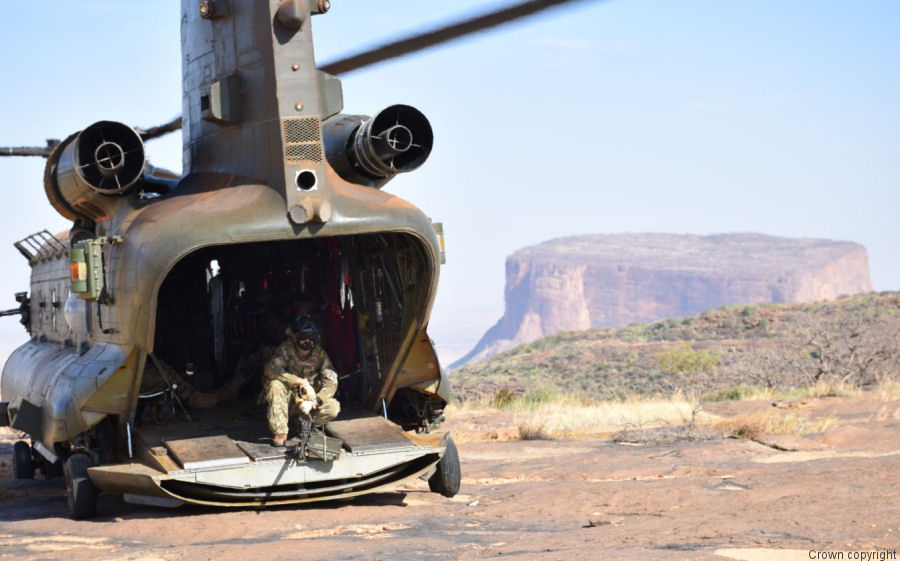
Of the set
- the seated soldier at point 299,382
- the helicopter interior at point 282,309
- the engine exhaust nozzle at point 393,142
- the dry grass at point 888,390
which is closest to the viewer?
the seated soldier at point 299,382

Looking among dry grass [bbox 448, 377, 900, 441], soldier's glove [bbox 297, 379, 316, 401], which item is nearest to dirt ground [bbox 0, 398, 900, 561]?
soldier's glove [bbox 297, 379, 316, 401]

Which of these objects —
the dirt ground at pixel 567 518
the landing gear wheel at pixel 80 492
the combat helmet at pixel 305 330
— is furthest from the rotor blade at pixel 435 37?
the landing gear wheel at pixel 80 492

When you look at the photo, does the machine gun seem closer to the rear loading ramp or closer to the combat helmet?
the rear loading ramp

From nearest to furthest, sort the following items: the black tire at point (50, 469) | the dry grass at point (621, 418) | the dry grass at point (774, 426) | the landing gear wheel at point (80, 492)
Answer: the landing gear wheel at point (80, 492) < the black tire at point (50, 469) < the dry grass at point (774, 426) < the dry grass at point (621, 418)

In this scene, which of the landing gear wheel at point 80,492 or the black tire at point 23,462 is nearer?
the landing gear wheel at point 80,492

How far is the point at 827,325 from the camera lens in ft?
127

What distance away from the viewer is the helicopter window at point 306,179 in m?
10.0

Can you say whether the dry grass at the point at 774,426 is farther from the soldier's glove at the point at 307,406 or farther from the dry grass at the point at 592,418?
the soldier's glove at the point at 307,406

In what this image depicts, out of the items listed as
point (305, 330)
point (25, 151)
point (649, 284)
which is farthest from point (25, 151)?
point (649, 284)

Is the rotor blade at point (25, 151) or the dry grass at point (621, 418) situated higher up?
the rotor blade at point (25, 151)

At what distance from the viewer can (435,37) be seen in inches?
299

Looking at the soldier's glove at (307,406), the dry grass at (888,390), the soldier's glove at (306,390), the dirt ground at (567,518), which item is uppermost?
the soldier's glove at (306,390)

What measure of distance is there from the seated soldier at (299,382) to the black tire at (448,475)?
1.15m

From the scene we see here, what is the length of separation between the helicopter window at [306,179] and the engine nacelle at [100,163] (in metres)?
1.70
